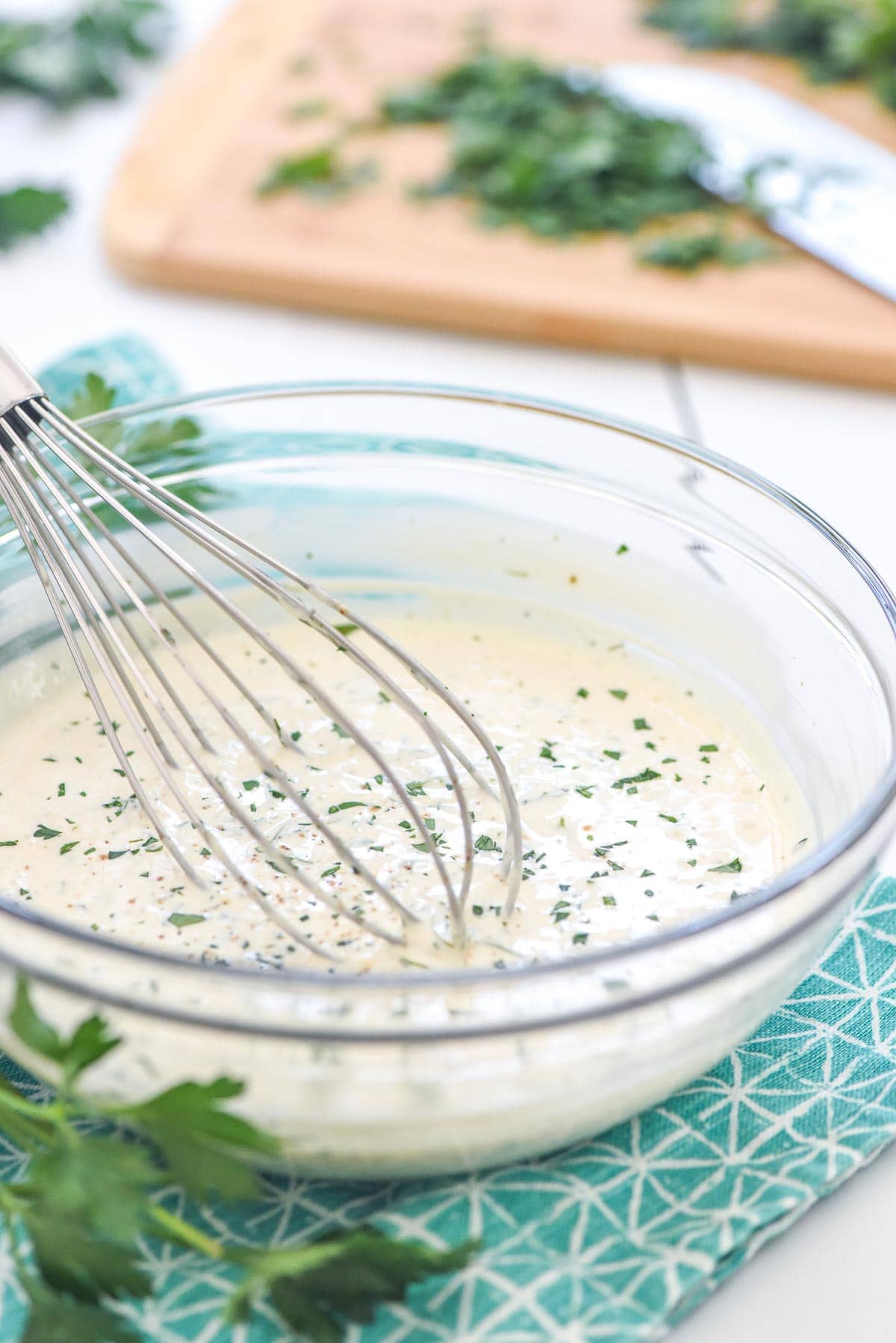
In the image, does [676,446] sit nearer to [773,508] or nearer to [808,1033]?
[773,508]

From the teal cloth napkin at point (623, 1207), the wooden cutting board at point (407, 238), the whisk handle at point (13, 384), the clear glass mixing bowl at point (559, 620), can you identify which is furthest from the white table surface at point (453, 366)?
the whisk handle at point (13, 384)

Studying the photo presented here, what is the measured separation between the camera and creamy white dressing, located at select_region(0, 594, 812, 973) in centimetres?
80

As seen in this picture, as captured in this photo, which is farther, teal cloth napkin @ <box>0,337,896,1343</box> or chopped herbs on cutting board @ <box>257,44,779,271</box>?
chopped herbs on cutting board @ <box>257,44,779,271</box>

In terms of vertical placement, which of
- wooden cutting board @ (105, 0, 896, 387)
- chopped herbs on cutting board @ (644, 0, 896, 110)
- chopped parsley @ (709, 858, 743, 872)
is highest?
chopped herbs on cutting board @ (644, 0, 896, 110)

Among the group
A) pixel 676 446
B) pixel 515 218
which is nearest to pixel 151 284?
pixel 515 218

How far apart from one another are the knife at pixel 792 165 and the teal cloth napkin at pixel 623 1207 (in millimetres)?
947

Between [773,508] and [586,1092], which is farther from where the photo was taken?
[773,508]

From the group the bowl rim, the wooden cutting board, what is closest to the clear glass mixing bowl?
the bowl rim

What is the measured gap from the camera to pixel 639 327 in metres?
1.51

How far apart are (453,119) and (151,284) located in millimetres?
437

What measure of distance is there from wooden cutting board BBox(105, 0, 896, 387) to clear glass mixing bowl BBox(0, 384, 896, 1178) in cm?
51

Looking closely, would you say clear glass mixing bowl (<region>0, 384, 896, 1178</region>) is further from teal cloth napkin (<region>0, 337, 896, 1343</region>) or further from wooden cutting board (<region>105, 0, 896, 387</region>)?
wooden cutting board (<region>105, 0, 896, 387</region>)

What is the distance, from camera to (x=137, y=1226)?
62cm

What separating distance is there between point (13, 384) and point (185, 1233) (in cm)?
41
